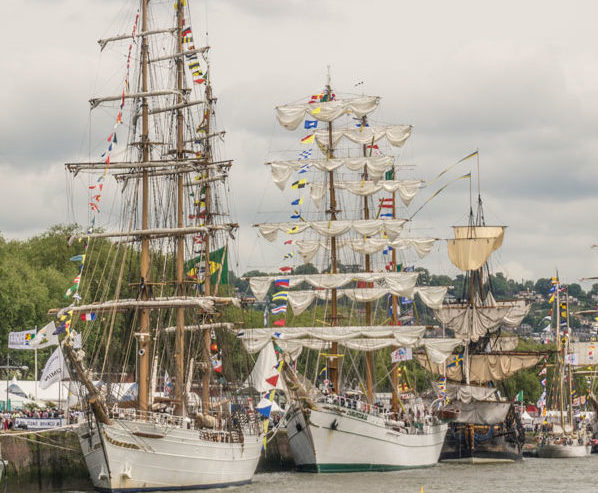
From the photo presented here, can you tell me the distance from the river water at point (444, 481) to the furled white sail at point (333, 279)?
508 inches

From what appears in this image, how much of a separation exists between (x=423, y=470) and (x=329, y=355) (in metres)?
9.81

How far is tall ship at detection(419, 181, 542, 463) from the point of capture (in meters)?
93.9

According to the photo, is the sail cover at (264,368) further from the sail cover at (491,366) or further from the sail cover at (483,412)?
the sail cover at (491,366)

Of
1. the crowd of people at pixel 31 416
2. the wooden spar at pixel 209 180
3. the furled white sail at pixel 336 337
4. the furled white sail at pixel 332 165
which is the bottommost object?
the crowd of people at pixel 31 416

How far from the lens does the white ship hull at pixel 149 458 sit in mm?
59500

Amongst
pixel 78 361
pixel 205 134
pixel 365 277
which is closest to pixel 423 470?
pixel 365 277

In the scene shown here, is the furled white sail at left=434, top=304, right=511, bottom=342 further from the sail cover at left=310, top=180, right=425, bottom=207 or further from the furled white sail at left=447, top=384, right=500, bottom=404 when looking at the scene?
the sail cover at left=310, top=180, right=425, bottom=207

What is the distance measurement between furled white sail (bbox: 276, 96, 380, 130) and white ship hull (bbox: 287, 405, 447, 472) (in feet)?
72.5

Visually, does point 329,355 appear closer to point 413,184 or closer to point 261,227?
point 261,227

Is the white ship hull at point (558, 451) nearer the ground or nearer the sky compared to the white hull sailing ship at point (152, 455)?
nearer the ground

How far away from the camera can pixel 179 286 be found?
71125 mm

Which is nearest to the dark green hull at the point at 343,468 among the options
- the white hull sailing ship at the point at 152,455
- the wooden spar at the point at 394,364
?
the wooden spar at the point at 394,364

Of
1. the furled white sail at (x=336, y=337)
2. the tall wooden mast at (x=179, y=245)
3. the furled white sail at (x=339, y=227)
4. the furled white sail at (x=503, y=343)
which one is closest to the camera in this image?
the tall wooden mast at (x=179, y=245)

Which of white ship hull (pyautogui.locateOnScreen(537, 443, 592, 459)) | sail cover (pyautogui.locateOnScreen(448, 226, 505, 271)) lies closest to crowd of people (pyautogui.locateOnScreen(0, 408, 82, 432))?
sail cover (pyautogui.locateOnScreen(448, 226, 505, 271))
